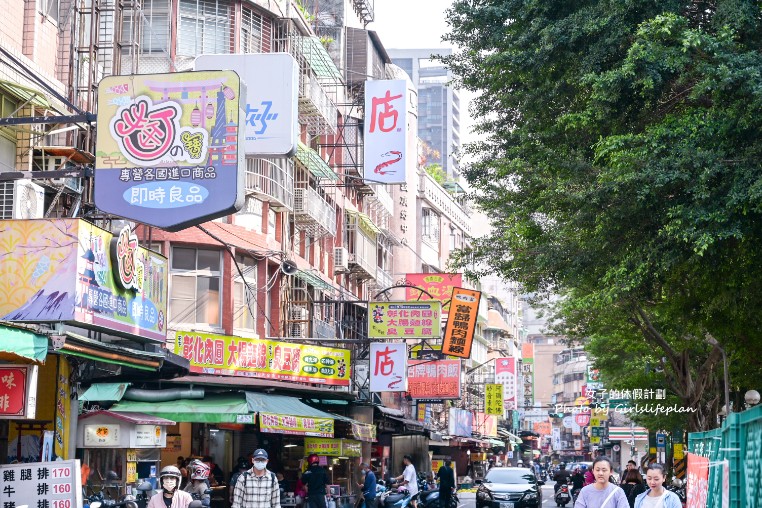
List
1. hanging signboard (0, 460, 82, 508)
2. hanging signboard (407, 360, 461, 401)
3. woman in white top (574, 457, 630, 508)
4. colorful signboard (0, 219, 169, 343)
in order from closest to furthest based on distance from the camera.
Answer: woman in white top (574, 457, 630, 508) → hanging signboard (0, 460, 82, 508) → colorful signboard (0, 219, 169, 343) → hanging signboard (407, 360, 461, 401)

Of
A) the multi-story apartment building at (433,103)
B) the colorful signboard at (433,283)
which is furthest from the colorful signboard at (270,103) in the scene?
the multi-story apartment building at (433,103)

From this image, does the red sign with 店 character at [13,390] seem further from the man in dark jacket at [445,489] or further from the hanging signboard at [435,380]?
the hanging signboard at [435,380]

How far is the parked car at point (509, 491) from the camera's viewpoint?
107 feet

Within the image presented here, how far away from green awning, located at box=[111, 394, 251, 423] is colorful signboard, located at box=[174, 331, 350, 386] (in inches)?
73.5

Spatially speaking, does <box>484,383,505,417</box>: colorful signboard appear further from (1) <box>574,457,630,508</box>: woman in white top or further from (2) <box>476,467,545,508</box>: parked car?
(1) <box>574,457,630,508</box>: woman in white top

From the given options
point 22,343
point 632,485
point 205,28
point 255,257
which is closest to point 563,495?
point 255,257

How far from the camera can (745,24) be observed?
1628cm

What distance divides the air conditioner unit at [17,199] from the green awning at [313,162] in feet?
44.5

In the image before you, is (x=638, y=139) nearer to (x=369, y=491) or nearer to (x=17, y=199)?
(x=17, y=199)

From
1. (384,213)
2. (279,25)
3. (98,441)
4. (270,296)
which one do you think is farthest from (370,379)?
(384,213)

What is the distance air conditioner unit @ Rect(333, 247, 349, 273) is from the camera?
42.6 m

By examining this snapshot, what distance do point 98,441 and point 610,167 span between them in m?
8.74

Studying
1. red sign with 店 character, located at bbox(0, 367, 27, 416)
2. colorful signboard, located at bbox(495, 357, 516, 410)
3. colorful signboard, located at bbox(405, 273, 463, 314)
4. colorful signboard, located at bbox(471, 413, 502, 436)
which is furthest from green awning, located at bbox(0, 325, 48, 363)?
colorful signboard, located at bbox(471, 413, 502, 436)

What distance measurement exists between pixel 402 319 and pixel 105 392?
1311 cm
